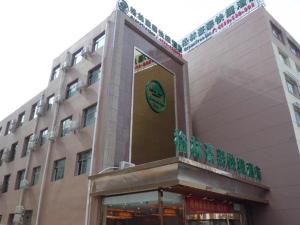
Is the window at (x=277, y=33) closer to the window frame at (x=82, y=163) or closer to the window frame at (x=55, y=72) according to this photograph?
the window frame at (x=82, y=163)

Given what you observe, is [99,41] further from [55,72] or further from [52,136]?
[52,136]

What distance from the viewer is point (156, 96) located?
1770 cm

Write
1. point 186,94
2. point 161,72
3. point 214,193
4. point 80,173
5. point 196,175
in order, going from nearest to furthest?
point 196,175
point 214,193
point 80,173
point 161,72
point 186,94

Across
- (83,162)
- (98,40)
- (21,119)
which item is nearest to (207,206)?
(83,162)

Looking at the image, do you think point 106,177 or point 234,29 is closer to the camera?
point 106,177

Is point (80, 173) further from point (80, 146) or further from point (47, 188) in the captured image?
point (47, 188)

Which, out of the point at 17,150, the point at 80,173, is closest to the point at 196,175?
the point at 80,173

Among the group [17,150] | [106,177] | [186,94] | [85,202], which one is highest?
[186,94]

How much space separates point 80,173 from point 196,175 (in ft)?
22.8

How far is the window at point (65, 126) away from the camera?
17.2 meters

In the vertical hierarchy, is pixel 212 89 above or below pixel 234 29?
below

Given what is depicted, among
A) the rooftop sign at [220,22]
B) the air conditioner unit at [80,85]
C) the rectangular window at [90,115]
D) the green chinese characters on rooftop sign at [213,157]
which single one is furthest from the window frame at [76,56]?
the green chinese characters on rooftop sign at [213,157]

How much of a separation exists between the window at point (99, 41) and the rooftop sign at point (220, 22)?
9.78 m

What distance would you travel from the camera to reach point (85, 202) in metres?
13.3
